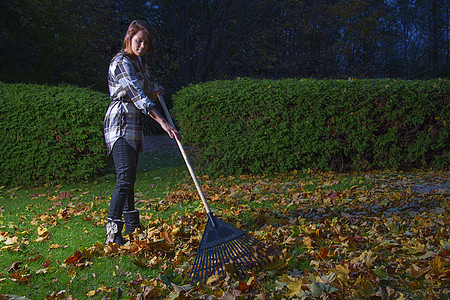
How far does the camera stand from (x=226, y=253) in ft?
8.79

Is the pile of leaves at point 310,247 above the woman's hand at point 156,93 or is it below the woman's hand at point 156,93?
below

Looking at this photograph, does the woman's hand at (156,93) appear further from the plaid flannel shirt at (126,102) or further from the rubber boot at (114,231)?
the rubber boot at (114,231)

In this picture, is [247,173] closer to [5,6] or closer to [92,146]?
[92,146]

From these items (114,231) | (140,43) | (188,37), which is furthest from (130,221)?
(188,37)

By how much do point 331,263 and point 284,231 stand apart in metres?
0.73

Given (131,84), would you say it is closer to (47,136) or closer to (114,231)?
(114,231)

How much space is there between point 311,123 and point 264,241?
4.11 m

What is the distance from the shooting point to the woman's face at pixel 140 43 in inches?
124

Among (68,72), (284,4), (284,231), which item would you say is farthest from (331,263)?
(68,72)

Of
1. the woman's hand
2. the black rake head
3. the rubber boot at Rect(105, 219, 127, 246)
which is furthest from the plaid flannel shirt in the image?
the black rake head

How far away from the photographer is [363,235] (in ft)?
11.1

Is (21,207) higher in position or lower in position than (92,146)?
lower

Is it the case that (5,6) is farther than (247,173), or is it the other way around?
(5,6)

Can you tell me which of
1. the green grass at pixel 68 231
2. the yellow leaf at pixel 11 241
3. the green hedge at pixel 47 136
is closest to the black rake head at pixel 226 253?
the green grass at pixel 68 231
